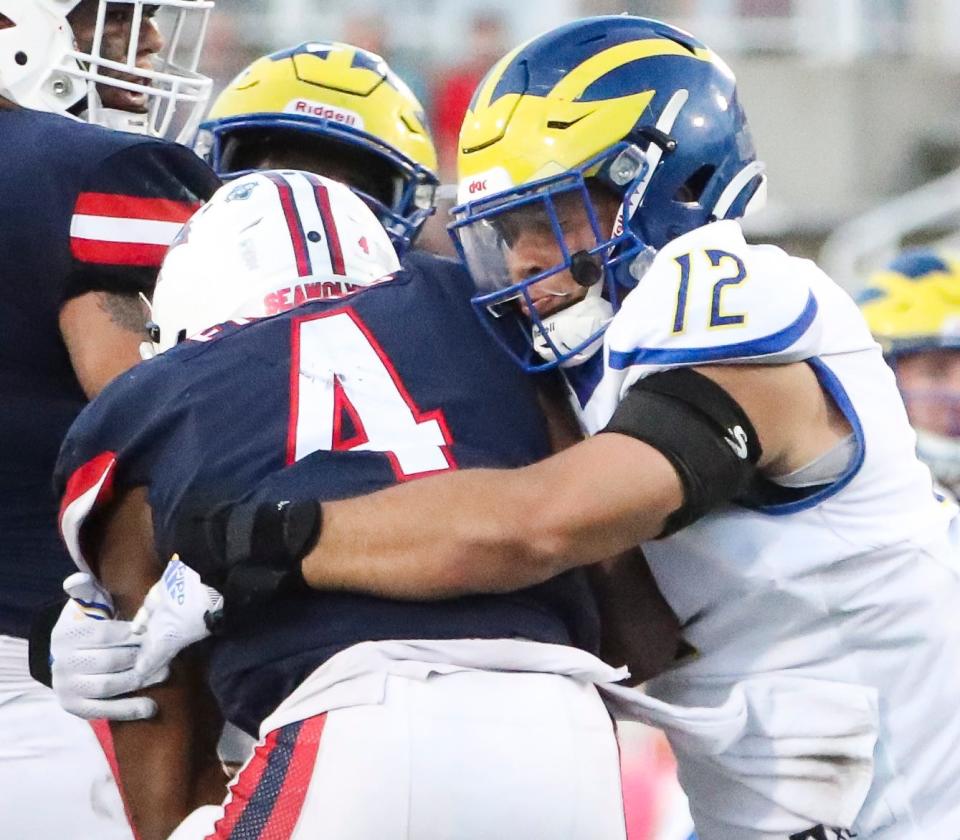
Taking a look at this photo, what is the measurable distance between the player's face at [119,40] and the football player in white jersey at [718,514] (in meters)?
0.99

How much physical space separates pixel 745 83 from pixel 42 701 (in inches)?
291

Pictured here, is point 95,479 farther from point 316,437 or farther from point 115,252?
A: point 115,252

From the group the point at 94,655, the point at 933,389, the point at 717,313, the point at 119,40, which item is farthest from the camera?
the point at 933,389

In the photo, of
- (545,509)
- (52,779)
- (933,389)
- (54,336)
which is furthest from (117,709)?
(933,389)

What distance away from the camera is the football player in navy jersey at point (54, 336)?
2.83 m

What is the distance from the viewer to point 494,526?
219 cm

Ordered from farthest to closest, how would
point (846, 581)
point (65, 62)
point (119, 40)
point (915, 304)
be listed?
point (915, 304)
point (119, 40)
point (65, 62)
point (846, 581)

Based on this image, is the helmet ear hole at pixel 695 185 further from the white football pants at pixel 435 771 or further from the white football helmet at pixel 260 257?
the white football pants at pixel 435 771

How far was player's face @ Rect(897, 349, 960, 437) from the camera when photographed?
5152mm

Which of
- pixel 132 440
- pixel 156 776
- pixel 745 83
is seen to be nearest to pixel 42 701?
pixel 156 776

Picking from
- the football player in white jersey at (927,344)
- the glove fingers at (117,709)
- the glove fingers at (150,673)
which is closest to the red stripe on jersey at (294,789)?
the glove fingers at (150,673)

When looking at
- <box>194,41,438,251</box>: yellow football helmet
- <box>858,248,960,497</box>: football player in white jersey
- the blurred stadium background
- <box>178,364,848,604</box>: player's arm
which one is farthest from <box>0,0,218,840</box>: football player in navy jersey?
the blurred stadium background

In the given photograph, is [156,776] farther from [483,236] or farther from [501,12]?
[501,12]

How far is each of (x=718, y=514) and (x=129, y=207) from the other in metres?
1.12
